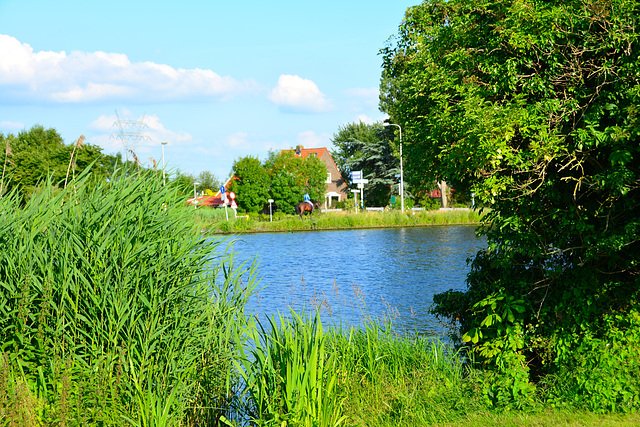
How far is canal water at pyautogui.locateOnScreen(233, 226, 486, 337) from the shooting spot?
12438mm

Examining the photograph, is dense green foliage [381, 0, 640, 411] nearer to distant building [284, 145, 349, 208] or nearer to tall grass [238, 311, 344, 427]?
tall grass [238, 311, 344, 427]

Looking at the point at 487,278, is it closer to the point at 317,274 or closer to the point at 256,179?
the point at 317,274

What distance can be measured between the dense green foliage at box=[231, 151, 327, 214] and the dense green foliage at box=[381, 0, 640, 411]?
43520mm

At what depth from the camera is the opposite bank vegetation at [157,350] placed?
5.38 meters

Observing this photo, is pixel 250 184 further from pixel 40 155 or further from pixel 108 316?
pixel 108 316

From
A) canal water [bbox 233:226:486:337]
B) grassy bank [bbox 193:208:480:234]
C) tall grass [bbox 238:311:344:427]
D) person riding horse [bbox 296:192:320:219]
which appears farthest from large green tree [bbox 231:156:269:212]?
tall grass [bbox 238:311:344:427]

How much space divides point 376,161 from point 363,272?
4460cm

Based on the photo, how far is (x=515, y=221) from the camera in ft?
20.7

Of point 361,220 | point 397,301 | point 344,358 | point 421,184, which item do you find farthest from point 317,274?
point 361,220

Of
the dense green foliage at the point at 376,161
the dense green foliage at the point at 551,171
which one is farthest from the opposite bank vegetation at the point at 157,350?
the dense green foliage at the point at 376,161

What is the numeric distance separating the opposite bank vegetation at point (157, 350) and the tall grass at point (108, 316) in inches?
0.7

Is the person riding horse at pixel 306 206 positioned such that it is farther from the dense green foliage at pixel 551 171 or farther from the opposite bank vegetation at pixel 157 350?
the opposite bank vegetation at pixel 157 350

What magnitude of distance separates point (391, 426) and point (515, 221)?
Answer: 2634 millimetres

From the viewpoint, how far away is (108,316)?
18.1ft
